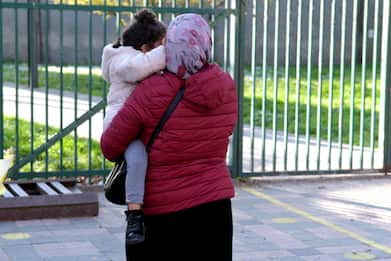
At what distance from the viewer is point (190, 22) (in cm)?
375

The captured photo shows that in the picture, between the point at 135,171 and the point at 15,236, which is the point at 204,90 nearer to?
the point at 135,171

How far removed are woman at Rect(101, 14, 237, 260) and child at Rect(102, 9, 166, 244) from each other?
46mm

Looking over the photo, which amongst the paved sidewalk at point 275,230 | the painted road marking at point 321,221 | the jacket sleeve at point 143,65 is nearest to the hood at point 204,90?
the jacket sleeve at point 143,65

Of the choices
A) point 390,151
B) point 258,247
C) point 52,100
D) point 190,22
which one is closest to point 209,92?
point 190,22

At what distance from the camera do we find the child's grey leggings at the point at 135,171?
3.72m

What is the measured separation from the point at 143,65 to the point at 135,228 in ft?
2.44

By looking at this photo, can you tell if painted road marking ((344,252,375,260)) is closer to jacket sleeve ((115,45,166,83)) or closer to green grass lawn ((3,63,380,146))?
jacket sleeve ((115,45,166,83))

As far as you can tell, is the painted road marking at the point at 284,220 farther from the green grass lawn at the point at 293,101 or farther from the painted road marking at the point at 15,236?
the green grass lawn at the point at 293,101

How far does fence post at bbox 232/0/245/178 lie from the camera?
8.50 metres

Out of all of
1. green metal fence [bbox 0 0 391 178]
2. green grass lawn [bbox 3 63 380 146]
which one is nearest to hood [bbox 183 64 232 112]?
green metal fence [bbox 0 0 391 178]

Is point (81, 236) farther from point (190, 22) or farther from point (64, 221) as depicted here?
point (190, 22)

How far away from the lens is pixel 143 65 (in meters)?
3.70

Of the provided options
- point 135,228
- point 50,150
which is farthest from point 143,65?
point 50,150

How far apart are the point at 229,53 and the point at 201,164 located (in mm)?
4892
